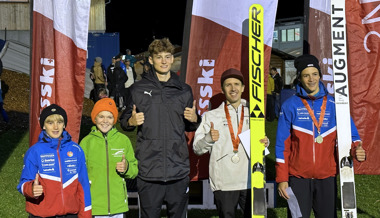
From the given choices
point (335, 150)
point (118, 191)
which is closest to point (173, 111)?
point (118, 191)

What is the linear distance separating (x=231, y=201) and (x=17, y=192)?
15.5ft

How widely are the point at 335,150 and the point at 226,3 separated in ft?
8.29

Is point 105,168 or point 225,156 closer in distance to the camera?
point 105,168

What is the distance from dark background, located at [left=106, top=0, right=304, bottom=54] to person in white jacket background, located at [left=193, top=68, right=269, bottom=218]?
3904 centimetres

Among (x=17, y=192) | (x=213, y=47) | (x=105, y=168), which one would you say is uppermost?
(x=213, y=47)

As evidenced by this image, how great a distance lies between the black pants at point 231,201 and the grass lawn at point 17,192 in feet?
7.51

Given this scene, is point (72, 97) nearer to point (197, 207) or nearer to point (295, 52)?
point (197, 207)

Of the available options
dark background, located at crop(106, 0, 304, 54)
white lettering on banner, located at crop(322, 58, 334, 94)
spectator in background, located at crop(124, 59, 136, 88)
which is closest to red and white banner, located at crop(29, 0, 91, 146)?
white lettering on banner, located at crop(322, 58, 334, 94)

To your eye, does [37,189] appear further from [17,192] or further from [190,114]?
[17,192]

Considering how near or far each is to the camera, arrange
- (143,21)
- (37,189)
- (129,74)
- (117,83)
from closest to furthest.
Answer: (37,189) < (117,83) < (129,74) < (143,21)

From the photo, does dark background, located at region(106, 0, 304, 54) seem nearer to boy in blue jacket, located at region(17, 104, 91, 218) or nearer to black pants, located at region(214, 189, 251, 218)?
black pants, located at region(214, 189, 251, 218)

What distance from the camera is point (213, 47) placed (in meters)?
7.74

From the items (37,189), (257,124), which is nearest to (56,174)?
(37,189)

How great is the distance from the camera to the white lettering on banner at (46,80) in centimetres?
711
